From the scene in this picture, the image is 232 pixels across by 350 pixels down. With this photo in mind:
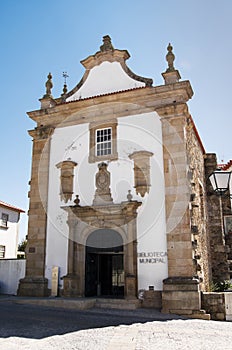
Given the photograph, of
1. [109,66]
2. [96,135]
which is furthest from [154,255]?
[109,66]

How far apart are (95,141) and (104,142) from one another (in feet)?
1.17

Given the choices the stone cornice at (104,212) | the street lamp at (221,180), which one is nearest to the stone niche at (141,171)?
the stone cornice at (104,212)

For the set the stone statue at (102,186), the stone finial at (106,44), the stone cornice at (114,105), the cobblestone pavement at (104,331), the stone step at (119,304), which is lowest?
the cobblestone pavement at (104,331)

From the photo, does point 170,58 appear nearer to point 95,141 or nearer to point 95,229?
point 95,141

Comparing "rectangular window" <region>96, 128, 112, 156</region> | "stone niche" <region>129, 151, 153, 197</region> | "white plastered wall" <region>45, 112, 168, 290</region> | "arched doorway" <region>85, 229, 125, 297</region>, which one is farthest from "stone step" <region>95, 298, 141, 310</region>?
"rectangular window" <region>96, 128, 112, 156</region>

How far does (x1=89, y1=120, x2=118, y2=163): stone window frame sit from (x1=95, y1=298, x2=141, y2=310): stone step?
4641 mm

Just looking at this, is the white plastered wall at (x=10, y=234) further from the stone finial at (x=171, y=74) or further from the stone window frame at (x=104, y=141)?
the stone finial at (x=171, y=74)

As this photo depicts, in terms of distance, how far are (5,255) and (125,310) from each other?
48.6 ft

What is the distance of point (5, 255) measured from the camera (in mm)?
22422

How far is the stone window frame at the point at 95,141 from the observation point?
39.4ft

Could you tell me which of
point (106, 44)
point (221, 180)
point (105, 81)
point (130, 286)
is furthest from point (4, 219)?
point (221, 180)

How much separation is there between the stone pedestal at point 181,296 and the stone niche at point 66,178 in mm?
4657

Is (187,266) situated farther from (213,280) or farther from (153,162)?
(213,280)

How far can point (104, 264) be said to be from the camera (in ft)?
41.6
